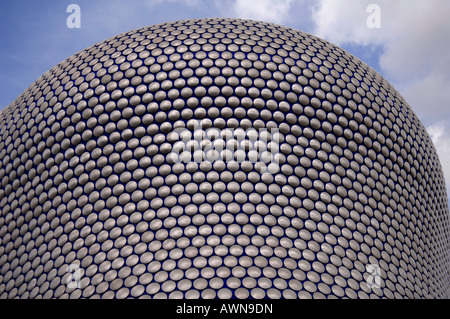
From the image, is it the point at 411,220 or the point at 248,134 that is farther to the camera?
the point at 411,220

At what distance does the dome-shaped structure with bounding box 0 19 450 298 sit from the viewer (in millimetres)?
14359

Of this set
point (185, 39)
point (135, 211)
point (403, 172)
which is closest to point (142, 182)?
point (135, 211)

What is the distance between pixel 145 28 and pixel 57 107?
5.02m

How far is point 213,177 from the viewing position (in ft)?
51.1

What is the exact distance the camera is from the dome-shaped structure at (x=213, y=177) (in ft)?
47.1

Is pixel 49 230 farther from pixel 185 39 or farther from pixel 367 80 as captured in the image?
pixel 367 80

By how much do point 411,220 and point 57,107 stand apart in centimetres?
1375

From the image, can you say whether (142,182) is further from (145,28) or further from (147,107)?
(145,28)

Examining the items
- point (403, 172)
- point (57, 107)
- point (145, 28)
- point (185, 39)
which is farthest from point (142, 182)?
point (403, 172)

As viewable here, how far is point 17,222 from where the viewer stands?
17.3 metres
